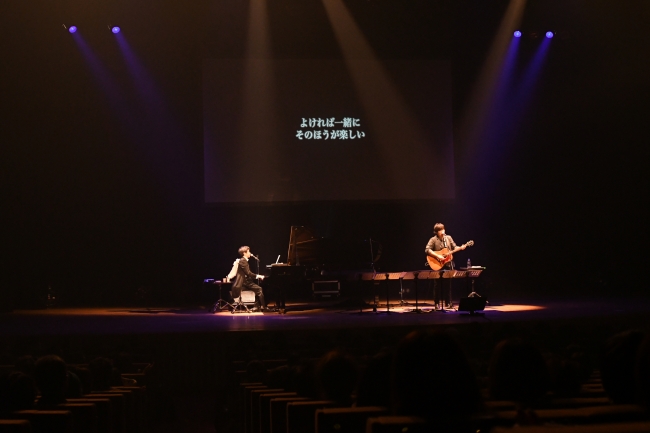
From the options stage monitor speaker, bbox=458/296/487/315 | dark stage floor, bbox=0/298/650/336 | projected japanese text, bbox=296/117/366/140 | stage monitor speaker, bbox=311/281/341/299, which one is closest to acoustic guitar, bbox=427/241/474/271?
dark stage floor, bbox=0/298/650/336

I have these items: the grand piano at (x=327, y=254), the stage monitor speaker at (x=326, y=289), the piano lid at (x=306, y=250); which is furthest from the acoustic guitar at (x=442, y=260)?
the stage monitor speaker at (x=326, y=289)

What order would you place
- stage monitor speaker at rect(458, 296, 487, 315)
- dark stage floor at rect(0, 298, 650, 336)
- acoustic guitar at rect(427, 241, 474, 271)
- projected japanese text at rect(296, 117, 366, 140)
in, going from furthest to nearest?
projected japanese text at rect(296, 117, 366, 140) < acoustic guitar at rect(427, 241, 474, 271) < stage monitor speaker at rect(458, 296, 487, 315) < dark stage floor at rect(0, 298, 650, 336)

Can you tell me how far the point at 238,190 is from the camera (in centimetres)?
1343

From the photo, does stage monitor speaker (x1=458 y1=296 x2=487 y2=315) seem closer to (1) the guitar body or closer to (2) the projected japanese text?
(1) the guitar body

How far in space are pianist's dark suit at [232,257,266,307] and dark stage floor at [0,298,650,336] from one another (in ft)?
1.39

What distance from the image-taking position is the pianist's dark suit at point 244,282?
1172 cm

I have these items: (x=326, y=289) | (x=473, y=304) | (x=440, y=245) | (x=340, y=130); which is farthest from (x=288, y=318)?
(x=340, y=130)

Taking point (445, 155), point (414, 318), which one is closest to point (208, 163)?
point (445, 155)

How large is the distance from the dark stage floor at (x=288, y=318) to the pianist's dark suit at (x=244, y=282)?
42cm

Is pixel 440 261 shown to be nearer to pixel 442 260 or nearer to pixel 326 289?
pixel 442 260

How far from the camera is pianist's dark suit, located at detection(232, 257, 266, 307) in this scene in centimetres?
1172

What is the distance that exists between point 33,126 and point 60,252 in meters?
2.47

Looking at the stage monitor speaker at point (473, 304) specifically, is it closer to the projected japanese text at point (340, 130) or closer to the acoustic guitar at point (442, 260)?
the acoustic guitar at point (442, 260)

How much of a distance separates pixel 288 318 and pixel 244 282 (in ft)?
6.37
